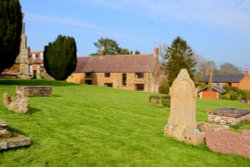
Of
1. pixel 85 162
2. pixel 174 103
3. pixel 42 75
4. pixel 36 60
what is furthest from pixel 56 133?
pixel 36 60

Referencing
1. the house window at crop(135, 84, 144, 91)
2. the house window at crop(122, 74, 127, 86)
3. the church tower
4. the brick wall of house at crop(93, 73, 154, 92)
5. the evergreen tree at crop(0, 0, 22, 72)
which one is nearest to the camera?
the evergreen tree at crop(0, 0, 22, 72)

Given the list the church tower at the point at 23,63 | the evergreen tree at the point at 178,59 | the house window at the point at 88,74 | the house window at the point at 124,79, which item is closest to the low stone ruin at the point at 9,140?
the church tower at the point at 23,63

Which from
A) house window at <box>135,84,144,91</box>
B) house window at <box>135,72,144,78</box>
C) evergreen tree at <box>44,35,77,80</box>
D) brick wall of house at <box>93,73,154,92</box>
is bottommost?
house window at <box>135,84,144,91</box>

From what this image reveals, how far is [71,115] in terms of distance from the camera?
1021cm

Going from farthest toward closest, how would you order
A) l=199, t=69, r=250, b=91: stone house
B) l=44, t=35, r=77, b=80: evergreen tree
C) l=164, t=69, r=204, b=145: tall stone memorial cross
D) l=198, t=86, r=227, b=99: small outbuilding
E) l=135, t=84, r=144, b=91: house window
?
l=199, t=69, r=250, b=91: stone house < l=135, t=84, r=144, b=91: house window < l=198, t=86, r=227, b=99: small outbuilding < l=44, t=35, r=77, b=80: evergreen tree < l=164, t=69, r=204, b=145: tall stone memorial cross

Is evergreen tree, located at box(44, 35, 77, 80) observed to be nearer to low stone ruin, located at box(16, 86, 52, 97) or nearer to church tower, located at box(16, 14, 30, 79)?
church tower, located at box(16, 14, 30, 79)

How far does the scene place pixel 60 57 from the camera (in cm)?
3797

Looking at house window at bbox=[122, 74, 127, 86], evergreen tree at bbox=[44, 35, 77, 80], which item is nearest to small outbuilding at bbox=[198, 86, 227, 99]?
house window at bbox=[122, 74, 127, 86]

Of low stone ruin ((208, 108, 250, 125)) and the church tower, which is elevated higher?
the church tower

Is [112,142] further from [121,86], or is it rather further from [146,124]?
[121,86]

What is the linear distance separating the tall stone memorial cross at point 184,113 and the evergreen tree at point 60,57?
3156 centimetres

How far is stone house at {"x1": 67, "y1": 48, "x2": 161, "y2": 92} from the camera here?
4816 centimetres

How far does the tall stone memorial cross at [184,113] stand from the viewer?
8.14 meters

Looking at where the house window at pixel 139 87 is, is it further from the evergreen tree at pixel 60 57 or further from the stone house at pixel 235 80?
the stone house at pixel 235 80
